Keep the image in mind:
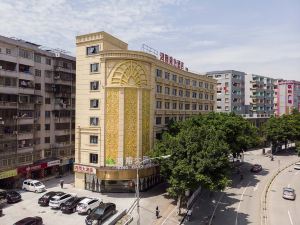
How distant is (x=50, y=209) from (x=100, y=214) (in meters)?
9.75

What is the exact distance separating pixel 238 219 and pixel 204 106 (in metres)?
42.7

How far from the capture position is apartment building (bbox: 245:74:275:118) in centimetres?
12962

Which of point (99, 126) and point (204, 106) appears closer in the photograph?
point (99, 126)

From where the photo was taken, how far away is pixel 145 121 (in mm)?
55250

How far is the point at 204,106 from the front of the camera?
82.6 m

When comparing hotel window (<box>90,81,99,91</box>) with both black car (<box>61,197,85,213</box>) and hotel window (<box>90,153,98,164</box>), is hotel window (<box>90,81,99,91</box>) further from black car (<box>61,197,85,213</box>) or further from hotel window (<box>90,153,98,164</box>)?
black car (<box>61,197,85,213</box>)

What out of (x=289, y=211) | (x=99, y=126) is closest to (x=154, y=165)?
(x=99, y=126)

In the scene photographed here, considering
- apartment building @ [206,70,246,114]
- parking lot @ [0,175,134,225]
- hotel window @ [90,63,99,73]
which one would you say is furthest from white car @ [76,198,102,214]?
apartment building @ [206,70,246,114]

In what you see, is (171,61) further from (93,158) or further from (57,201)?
(57,201)

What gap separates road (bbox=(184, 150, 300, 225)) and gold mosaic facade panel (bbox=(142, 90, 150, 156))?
12683 millimetres

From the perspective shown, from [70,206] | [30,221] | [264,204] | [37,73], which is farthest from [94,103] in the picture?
[264,204]

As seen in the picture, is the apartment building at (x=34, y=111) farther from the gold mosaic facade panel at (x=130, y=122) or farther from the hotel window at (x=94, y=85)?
the gold mosaic facade panel at (x=130, y=122)

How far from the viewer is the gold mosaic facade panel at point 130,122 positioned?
52.2 metres

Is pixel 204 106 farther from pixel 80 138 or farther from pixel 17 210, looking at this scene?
pixel 17 210
